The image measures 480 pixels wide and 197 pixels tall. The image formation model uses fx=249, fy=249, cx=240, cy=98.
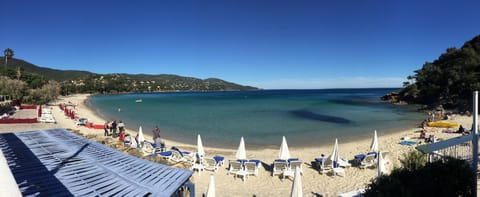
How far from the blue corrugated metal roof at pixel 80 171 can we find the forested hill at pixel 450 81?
42.9 meters

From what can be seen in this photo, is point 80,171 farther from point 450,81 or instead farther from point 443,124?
point 450,81

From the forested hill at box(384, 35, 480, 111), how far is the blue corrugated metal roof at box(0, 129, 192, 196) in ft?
141

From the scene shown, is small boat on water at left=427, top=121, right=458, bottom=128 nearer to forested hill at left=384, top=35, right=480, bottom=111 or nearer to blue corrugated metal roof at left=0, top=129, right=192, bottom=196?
forested hill at left=384, top=35, right=480, bottom=111

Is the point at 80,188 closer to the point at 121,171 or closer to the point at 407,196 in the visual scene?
the point at 121,171

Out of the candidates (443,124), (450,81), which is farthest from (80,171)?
(450,81)

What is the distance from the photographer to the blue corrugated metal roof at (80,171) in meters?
3.65

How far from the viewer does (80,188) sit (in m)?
3.68

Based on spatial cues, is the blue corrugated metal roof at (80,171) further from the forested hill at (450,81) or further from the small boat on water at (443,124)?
the forested hill at (450,81)

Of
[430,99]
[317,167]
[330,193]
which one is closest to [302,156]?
[317,167]

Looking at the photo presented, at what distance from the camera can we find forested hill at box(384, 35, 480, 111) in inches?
1531

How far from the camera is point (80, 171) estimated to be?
14.0ft

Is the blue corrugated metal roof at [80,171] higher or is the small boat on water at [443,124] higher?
the blue corrugated metal roof at [80,171]

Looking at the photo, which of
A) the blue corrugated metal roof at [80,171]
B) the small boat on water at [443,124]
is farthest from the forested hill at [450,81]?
the blue corrugated metal roof at [80,171]

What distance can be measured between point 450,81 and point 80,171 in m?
53.9
